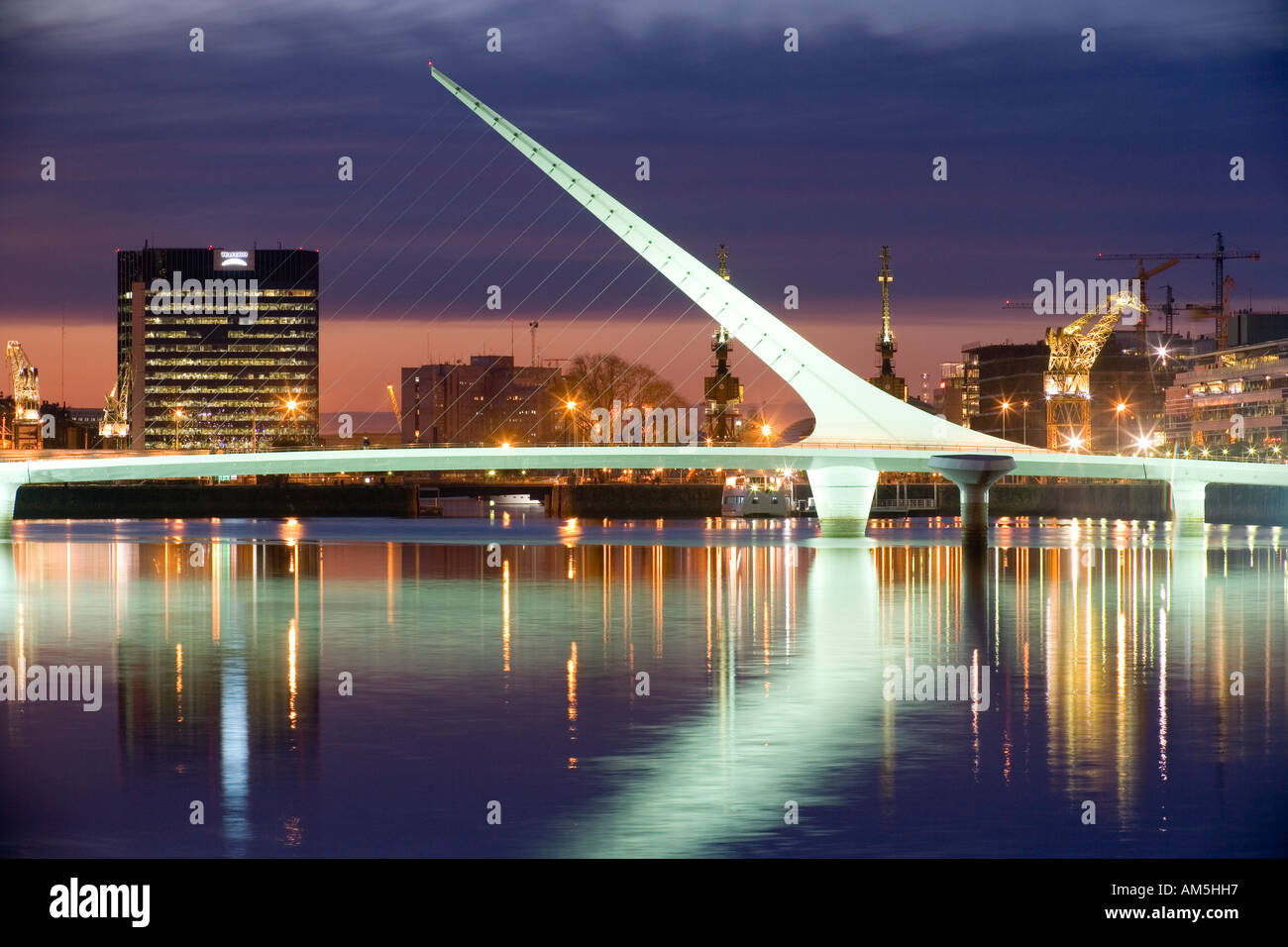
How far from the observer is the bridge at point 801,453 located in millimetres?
76812

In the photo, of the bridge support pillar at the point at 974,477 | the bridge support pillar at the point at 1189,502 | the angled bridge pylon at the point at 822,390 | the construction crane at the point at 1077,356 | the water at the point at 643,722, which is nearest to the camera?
the water at the point at 643,722

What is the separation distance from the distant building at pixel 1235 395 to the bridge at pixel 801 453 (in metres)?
71.9

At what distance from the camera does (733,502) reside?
141125 millimetres

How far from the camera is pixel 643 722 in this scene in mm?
20500

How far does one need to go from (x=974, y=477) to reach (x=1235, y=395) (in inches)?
4017

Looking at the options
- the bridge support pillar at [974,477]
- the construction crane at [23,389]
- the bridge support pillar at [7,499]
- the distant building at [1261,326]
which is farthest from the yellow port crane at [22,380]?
A: the distant building at [1261,326]

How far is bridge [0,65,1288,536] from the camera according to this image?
76.8 metres

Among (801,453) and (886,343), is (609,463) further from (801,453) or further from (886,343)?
(886,343)

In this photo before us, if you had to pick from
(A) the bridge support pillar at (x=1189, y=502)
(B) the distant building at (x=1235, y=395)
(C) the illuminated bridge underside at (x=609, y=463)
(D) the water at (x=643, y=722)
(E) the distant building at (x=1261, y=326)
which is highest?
(E) the distant building at (x=1261, y=326)

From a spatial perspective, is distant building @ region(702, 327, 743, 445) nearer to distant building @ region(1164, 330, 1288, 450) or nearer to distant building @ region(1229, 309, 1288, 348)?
distant building @ region(1164, 330, 1288, 450)

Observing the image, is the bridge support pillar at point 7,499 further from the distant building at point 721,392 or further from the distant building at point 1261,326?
the distant building at point 1261,326
